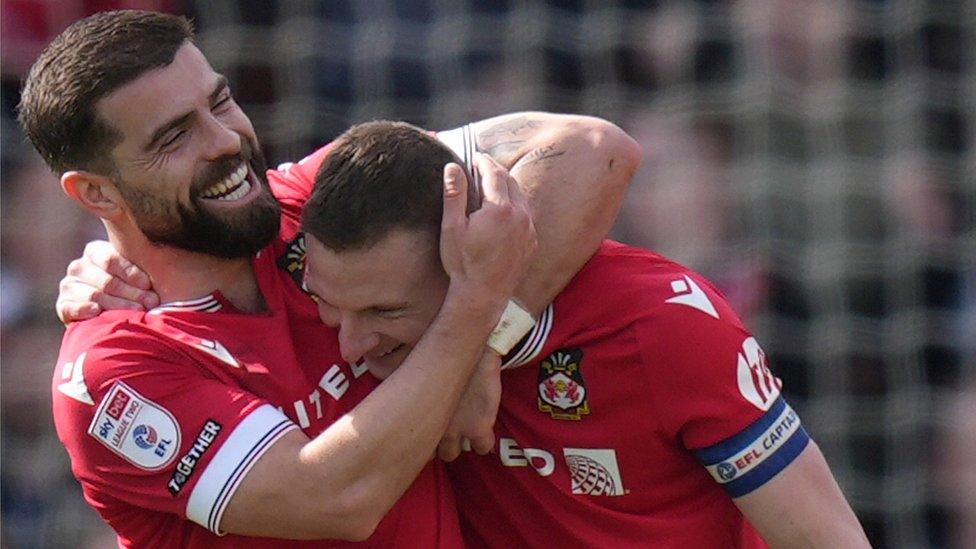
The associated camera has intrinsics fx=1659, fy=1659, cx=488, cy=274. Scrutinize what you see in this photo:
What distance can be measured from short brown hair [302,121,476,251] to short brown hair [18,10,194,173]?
40 centimetres

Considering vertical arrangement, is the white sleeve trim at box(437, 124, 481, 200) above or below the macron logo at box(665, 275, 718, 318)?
above

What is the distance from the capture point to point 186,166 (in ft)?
9.07

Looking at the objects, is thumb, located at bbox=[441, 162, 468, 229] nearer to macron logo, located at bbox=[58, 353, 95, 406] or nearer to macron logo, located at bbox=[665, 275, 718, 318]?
macron logo, located at bbox=[665, 275, 718, 318]

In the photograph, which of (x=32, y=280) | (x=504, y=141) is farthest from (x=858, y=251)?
(x=32, y=280)

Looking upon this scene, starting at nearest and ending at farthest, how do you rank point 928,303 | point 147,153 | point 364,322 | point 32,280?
1. point 364,322
2. point 147,153
3. point 928,303
4. point 32,280

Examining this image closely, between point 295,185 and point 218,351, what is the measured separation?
43 cm

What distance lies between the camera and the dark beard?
2766mm

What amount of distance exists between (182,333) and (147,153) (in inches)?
12.3

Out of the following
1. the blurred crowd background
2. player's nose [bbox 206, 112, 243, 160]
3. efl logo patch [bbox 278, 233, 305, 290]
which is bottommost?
the blurred crowd background

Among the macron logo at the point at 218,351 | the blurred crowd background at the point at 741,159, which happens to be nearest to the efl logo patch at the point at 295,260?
the macron logo at the point at 218,351

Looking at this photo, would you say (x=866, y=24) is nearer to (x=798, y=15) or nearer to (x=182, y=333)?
(x=798, y=15)

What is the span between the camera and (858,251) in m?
4.84

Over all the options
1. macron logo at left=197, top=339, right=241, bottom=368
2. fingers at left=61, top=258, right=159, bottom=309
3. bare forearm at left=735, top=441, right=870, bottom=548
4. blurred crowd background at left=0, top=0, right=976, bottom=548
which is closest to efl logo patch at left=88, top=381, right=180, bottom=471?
macron logo at left=197, top=339, right=241, bottom=368

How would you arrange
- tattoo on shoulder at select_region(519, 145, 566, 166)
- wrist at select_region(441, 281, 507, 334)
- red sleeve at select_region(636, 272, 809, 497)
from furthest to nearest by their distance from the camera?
tattoo on shoulder at select_region(519, 145, 566, 166)
red sleeve at select_region(636, 272, 809, 497)
wrist at select_region(441, 281, 507, 334)
